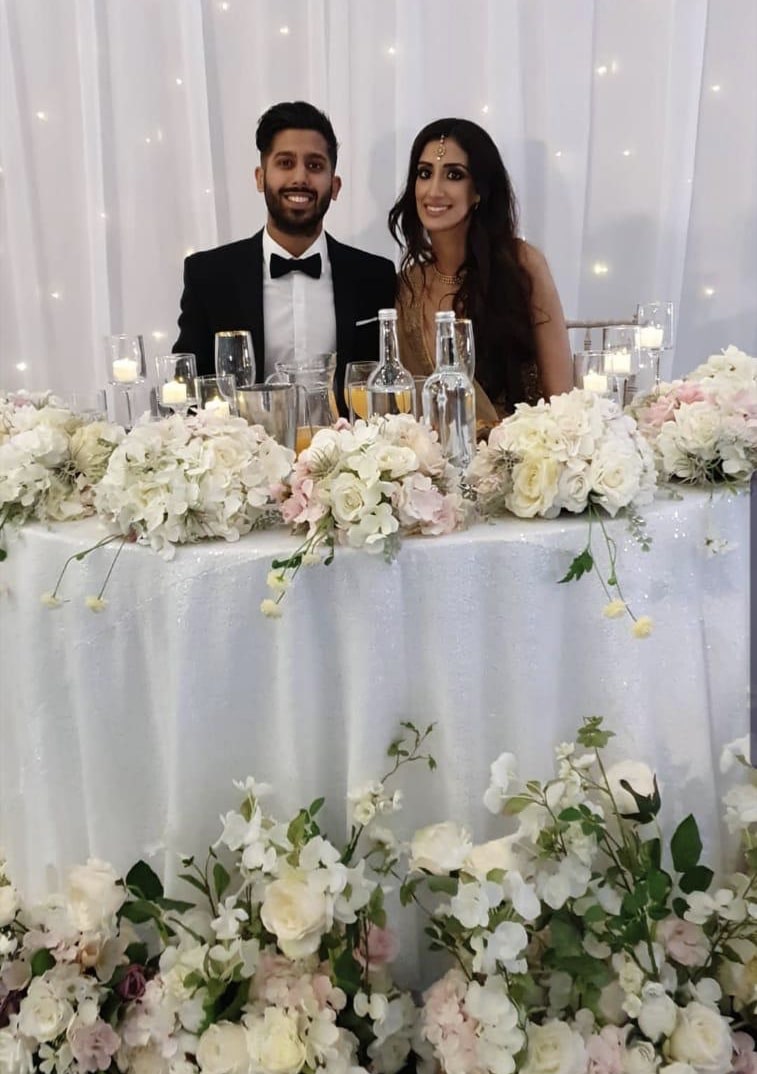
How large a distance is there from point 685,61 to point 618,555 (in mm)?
2495

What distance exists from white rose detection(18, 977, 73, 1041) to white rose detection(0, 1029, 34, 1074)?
0.02m

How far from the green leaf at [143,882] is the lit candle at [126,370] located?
44.2 inches

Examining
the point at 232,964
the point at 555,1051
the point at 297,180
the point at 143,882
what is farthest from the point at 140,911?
the point at 297,180

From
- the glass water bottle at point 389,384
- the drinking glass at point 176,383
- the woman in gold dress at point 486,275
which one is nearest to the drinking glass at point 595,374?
the glass water bottle at point 389,384

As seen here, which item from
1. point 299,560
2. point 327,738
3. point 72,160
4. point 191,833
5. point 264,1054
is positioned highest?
point 72,160

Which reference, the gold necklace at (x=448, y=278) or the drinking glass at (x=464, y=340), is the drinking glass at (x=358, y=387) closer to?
the drinking glass at (x=464, y=340)

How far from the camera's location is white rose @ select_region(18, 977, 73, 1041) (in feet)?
4.57

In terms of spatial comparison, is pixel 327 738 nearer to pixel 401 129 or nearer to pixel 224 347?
pixel 224 347

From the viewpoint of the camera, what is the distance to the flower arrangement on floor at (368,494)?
1284mm

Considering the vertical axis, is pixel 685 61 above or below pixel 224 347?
above

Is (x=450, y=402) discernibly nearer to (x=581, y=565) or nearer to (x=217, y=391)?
(x=581, y=565)

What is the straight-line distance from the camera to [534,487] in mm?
1381

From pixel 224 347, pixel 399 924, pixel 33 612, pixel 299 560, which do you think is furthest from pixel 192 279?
pixel 399 924

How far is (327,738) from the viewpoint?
145cm
